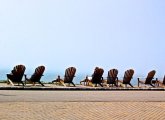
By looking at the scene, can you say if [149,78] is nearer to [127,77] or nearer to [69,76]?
[127,77]

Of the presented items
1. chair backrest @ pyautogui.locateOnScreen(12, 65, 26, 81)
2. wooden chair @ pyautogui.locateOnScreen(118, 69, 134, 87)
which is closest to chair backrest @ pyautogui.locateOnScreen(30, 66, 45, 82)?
chair backrest @ pyautogui.locateOnScreen(12, 65, 26, 81)

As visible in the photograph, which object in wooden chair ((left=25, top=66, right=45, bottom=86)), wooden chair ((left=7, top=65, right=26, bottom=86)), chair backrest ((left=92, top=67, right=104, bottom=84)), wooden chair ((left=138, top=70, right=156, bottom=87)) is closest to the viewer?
wooden chair ((left=7, top=65, right=26, bottom=86))

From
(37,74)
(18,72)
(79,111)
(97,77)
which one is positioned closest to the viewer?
(79,111)

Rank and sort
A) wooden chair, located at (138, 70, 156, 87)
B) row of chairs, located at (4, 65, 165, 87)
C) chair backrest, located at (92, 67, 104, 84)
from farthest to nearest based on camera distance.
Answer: wooden chair, located at (138, 70, 156, 87), chair backrest, located at (92, 67, 104, 84), row of chairs, located at (4, 65, 165, 87)

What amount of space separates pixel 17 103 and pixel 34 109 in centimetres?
133

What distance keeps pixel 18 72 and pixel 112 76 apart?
5845 mm

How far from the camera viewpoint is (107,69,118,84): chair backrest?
27.8m

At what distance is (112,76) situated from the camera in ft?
91.7

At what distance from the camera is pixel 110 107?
46.2 ft

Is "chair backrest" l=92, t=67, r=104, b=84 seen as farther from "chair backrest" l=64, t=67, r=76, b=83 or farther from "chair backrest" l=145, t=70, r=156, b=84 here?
"chair backrest" l=145, t=70, r=156, b=84

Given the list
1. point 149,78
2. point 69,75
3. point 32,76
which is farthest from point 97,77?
point 32,76

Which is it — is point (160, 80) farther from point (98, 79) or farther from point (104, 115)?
point (104, 115)

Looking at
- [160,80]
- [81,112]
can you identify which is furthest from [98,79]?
[81,112]

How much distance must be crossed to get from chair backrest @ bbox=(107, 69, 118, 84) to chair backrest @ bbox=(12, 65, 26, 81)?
5327 millimetres
